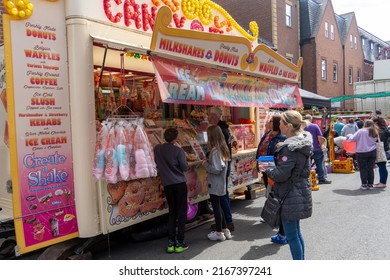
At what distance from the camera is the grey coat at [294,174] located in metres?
3.37

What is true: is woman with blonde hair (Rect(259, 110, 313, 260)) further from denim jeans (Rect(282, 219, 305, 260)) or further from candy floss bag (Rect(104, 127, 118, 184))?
candy floss bag (Rect(104, 127, 118, 184))

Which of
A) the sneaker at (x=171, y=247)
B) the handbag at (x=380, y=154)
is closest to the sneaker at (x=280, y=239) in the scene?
the sneaker at (x=171, y=247)

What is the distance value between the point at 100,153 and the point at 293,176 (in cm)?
207

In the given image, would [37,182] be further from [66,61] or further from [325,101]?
[325,101]

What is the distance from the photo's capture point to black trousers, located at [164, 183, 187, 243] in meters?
4.46

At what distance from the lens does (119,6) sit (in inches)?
181

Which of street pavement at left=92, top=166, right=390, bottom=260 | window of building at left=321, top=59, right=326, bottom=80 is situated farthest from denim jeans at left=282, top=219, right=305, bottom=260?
window of building at left=321, top=59, right=326, bottom=80

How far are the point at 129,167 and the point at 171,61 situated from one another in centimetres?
141

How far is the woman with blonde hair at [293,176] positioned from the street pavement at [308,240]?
3.22 feet

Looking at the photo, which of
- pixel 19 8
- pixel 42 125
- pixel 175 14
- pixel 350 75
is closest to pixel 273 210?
pixel 42 125

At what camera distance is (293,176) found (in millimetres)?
3426

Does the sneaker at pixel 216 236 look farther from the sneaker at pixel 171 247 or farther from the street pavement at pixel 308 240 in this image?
the sneaker at pixel 171 247

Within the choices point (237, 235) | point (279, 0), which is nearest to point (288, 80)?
point (237, 235)

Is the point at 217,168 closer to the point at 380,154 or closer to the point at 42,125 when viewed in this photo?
the point at 42,125
